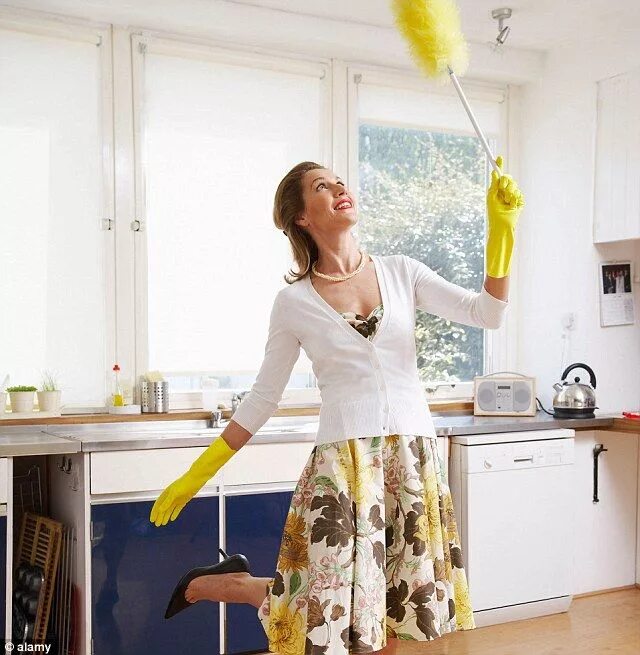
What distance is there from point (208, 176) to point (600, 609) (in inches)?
101

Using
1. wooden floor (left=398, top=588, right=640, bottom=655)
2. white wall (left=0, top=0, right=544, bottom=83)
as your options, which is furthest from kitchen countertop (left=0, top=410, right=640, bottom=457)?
white wall (left=0, top=0, right=544, bottom=83)

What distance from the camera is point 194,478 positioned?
2.29 m

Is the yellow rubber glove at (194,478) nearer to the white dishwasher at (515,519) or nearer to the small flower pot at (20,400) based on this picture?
the small flower pot at (20,400)

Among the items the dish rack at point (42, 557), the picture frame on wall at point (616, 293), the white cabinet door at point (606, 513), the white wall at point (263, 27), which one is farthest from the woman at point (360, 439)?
the picture frame on wall at point (616, 293)

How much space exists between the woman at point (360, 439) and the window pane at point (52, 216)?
154 centimetres

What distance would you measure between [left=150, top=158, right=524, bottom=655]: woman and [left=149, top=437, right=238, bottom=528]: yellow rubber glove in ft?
0.05

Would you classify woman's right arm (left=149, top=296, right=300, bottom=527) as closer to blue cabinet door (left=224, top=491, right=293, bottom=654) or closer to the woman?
the woman

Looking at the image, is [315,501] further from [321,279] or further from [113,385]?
[113,385]

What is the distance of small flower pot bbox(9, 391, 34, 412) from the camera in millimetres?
3395

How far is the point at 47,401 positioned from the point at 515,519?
1964 millimetres

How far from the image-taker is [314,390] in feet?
13.3

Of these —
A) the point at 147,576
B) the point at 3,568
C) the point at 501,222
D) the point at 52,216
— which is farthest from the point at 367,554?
the point at 52,216

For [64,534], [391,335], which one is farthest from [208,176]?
[391,335]

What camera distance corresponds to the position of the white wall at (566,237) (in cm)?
419
